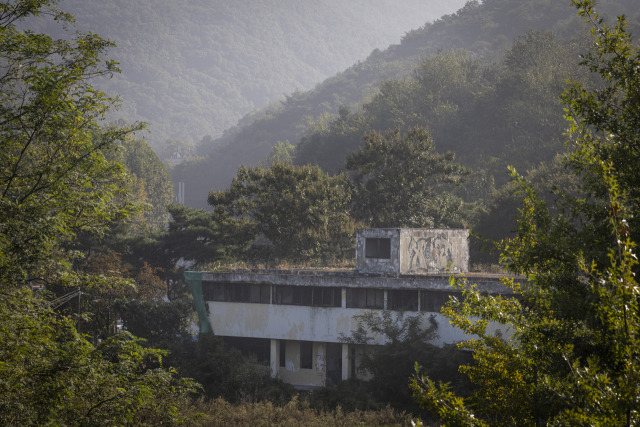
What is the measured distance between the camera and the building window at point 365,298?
3316 cm

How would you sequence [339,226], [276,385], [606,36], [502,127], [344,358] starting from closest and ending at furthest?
[606,36], [276,385], [344,358], [339,226], [502,127]

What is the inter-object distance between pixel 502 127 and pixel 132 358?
Answer: 63.2m

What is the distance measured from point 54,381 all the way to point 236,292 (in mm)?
24617

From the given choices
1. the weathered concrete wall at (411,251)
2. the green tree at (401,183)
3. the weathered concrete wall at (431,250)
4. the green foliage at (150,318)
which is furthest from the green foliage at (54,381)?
the green tree at (401,183)

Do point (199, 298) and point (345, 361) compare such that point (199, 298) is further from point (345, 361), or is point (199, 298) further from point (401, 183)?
point (401, 183)

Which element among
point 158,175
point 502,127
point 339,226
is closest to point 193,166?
point 158,175

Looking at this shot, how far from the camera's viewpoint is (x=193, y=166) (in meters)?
143

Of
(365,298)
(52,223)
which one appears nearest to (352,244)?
(365,298)

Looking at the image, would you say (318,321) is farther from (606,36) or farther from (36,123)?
(606,36)

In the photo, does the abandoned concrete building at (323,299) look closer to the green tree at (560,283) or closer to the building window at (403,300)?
the building window at (403,300)

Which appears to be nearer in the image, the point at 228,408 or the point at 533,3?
the point at 228,408

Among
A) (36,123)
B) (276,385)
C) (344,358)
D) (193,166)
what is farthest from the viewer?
(193,166)

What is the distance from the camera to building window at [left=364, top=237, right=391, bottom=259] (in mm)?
33875

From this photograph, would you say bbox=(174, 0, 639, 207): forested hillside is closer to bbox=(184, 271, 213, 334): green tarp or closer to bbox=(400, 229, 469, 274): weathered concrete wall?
bbox=(400, 229, 469, 274): weathered concrete wall
